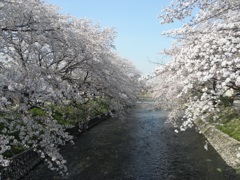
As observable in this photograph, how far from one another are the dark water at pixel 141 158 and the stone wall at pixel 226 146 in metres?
0.42

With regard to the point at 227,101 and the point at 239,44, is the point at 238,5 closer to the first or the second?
the point at 239,44

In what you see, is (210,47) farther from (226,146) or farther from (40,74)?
(226,146)

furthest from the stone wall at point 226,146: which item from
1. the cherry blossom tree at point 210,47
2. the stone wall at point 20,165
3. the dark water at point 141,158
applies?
the stone wall at point 20,165

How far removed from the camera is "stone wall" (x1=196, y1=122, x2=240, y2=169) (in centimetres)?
1494

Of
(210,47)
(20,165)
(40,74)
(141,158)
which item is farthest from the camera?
(141,158)

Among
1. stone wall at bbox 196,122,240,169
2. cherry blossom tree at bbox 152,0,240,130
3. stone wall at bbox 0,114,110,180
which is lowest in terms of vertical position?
stone wall at bbox 196,122,240,169

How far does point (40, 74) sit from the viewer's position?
10.8 metres

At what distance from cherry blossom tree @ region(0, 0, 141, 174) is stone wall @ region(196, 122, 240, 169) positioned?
320 inches

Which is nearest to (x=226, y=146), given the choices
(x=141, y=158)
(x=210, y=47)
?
(x=141, y=158)

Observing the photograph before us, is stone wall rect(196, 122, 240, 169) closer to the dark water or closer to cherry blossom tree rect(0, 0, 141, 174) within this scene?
the dark water

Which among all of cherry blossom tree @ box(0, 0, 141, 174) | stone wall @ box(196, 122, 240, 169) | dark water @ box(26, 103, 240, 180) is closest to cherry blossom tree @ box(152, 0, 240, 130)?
cherry blossom tree @ box(0, 0, 141, 174)

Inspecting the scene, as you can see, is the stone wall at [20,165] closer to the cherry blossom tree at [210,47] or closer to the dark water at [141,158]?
the dark water at [141,158]

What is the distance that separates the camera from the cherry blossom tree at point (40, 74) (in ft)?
24.0

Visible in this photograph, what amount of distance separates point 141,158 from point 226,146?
19.0ft
